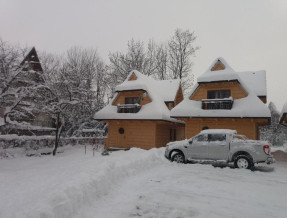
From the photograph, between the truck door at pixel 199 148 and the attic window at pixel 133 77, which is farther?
the attic window at pixel 133 77

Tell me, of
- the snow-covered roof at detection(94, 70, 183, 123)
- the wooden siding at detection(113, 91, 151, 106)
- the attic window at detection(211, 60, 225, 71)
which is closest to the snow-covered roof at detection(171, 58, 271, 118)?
the attic window at detection(211, 60, 225, 71)

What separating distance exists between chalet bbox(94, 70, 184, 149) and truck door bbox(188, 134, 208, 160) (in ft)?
23.1

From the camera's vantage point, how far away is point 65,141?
24031mm

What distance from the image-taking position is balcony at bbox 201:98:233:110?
1841cm

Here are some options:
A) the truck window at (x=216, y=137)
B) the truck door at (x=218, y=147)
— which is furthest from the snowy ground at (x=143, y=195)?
the truck window at (x=216, y=137)

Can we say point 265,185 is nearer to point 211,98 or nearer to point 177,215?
point 177,215

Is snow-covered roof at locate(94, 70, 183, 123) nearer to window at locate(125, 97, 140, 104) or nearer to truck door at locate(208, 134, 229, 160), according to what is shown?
window at locate(125, 97, 140, 104)

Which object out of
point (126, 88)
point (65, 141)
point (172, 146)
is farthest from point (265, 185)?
point (65, 141)

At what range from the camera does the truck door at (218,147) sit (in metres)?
11.7

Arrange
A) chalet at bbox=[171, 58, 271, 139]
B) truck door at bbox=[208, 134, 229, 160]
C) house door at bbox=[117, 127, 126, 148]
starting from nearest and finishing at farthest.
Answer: truck door at bbox=[208, 134, 229, 160] → chalet at bbox=[171, 58, 271, 139] → house door at bbox=[117, 127, 126, 148]

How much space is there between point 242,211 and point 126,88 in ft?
57.2

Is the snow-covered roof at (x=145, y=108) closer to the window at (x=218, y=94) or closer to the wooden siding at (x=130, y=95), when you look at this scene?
the wooden siding at (x=130, y=95)

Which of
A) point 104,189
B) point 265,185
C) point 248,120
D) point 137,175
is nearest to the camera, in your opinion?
point 104,189

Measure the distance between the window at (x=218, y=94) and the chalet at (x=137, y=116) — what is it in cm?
391
